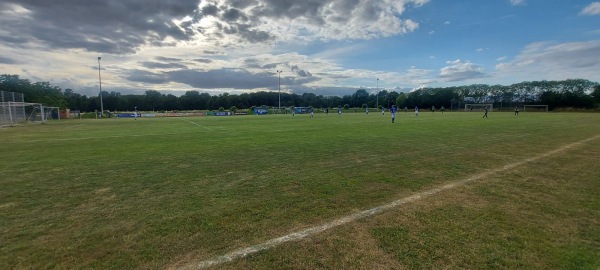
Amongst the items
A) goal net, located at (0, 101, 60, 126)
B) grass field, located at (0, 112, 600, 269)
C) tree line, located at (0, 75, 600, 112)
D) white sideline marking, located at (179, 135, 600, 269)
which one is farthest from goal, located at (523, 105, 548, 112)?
goal net, located at (0, 101, 60, 126)

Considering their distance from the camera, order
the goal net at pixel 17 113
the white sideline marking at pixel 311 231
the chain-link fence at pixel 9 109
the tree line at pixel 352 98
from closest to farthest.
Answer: the white sideline marking at pixel 311 231 < the chain-link fence at pixel 9 109 < the goal net at pixel 17 113 < the tree line at pixel 352 98

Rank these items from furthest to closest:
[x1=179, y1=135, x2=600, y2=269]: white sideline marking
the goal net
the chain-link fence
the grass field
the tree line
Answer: the tree line
the goal net
the chain-link fence
the grass field
[x1=179, y1=135, x2=600, y2=269]: white sideline marking

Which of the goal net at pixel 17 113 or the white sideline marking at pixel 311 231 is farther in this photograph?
the goal net at pixel 17 113

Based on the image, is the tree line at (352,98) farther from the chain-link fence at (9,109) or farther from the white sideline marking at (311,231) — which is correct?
the white sideline marking at (311,231)

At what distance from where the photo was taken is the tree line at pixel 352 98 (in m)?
84.0

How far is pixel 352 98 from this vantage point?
158m

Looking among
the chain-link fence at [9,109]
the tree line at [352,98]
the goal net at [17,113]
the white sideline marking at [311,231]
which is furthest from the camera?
the tree line at [352,98]

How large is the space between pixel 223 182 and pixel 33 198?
3.63 metres

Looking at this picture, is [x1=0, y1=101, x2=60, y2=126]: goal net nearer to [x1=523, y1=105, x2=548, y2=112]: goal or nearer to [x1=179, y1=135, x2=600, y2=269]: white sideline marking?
[x1=179, y1=135, x2=600, y2=269]: white sideline marking

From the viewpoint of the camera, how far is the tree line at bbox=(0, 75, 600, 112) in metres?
84.0

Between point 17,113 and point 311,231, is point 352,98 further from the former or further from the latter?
point 311,231

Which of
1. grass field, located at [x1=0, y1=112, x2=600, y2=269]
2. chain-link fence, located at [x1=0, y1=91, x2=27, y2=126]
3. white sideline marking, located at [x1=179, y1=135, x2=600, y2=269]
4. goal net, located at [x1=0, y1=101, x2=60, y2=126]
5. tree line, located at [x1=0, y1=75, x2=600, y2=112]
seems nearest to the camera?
white sideline marking, located at [x1=179, y1=135, x2=600, y2=269]

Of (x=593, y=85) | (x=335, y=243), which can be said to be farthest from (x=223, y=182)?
(x=593, y=85)

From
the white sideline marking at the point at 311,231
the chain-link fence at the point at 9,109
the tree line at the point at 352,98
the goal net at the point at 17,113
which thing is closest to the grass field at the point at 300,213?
the white sideline marking at the point at 311,231
